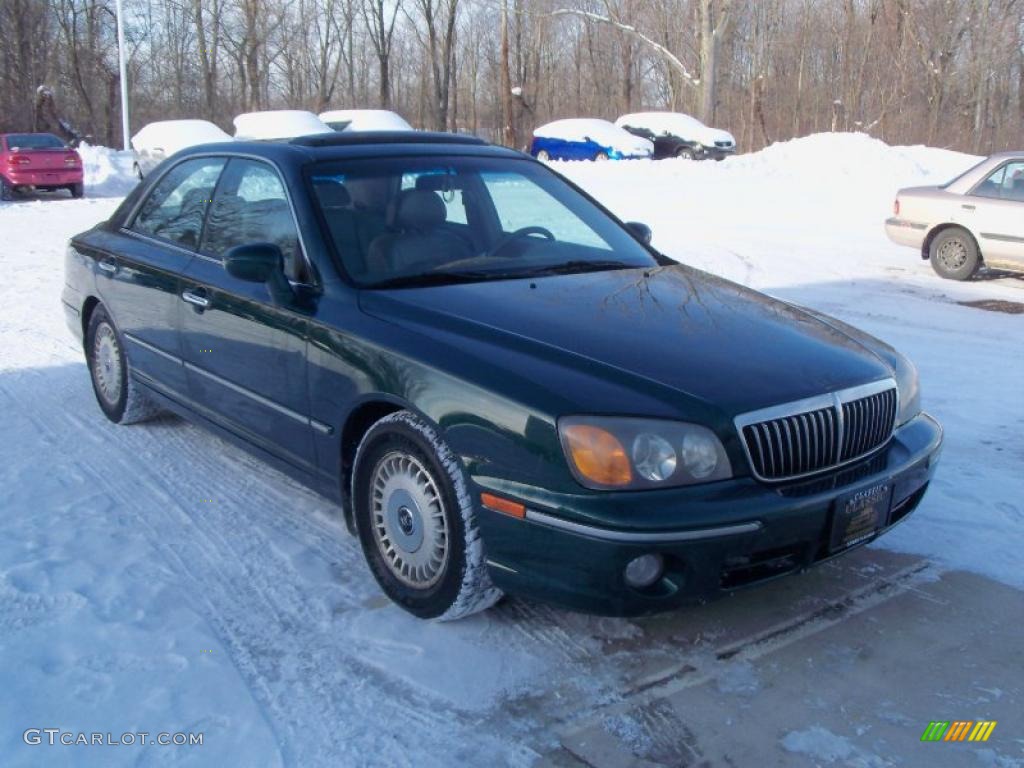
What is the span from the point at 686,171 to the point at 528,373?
20256 millimetres

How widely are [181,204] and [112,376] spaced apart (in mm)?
1183

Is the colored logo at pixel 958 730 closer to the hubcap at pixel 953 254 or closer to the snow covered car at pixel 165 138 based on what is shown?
the hubcap at pixel 953 254

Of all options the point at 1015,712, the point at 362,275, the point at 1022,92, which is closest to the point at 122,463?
the point at 362,275

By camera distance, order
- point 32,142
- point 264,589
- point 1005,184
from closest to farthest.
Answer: point 264,589 < point 1005,184 < point 32,142

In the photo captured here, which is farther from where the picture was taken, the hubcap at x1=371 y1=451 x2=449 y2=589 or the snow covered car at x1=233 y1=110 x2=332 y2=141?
the snow covered car at x1=233 y1=110 x2=332 y2=141

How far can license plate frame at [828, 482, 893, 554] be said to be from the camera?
3143 millimetres

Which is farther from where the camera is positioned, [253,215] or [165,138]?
[165,138]

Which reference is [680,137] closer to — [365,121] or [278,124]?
[365,121]

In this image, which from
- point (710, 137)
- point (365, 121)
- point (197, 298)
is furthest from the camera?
point (710, 137)

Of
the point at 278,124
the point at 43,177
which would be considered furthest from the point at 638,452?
the point at 278,124

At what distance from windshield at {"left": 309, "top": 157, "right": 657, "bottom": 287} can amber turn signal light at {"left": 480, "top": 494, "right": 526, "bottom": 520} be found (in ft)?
3.49

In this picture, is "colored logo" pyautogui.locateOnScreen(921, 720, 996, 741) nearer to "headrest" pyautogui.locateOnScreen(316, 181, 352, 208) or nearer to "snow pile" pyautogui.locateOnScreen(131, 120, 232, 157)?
"headrest" pyautogui.locateOnScreen(316, 181, 352, 208)

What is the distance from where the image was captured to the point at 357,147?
14.3ft
